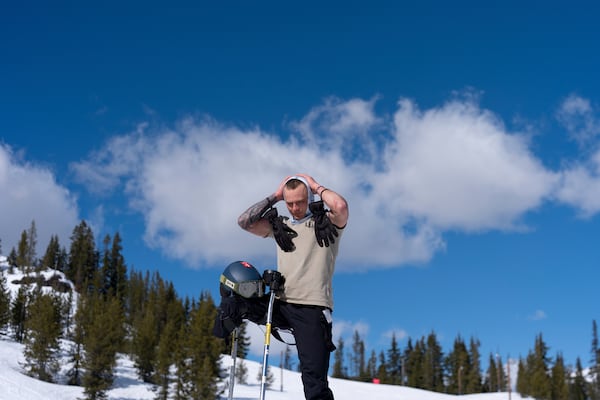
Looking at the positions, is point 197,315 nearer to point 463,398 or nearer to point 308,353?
point 463,398

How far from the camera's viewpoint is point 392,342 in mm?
122812

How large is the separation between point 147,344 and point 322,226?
68233mm

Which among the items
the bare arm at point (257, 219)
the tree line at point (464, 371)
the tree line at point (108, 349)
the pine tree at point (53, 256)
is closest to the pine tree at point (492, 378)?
the tree line at point (464, 371)

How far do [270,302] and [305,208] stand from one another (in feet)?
3.55

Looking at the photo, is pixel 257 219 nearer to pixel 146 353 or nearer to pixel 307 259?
pixel 307 259

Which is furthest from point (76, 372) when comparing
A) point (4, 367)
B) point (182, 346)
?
point (182, 346)

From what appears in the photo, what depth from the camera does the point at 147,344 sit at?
69.0m

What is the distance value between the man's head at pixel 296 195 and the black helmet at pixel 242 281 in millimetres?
746

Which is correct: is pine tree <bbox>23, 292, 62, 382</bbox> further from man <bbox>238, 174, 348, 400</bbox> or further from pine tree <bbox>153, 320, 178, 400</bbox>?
man <bbox>238, 174, 348, 400</bbox>

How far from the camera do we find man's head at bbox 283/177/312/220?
5.77 metres

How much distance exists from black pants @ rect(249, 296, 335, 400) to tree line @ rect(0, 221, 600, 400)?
24.6 inches

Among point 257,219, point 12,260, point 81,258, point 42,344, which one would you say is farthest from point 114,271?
point 257,219

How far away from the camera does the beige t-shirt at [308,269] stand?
5.55 meters

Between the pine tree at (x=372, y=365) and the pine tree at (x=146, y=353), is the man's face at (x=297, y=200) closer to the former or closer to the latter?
the pine tree at (x=146, y=353)
